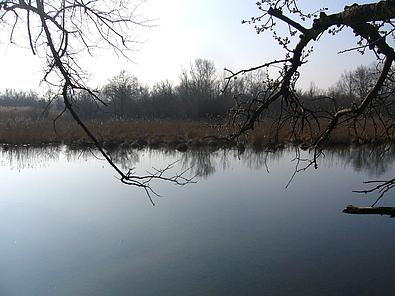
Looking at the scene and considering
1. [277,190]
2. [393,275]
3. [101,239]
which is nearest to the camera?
[393,275]

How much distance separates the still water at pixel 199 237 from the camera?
3.66m

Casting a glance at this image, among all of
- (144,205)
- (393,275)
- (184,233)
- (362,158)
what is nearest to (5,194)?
(144,205)

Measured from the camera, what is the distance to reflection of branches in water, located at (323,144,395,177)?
25.9 ft

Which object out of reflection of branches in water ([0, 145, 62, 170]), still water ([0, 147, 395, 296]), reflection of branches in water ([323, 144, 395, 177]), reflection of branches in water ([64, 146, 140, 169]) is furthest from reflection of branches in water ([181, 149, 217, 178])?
reflection of branches in water ([0, 145, 62, 170])

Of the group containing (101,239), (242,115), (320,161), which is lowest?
(101,239)

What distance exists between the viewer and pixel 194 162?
9.13 metres

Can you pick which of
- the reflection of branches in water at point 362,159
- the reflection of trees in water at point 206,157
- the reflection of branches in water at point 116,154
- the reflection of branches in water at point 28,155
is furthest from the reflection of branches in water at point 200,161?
the reflection of branches in water at point 28,155

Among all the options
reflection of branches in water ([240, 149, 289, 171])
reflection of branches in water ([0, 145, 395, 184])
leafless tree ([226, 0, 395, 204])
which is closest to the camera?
leafless tree ([226, 0, 395, 204])

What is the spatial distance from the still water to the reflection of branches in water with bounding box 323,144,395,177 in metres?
0.17

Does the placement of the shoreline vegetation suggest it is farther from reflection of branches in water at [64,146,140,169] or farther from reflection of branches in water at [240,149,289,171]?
reflection of branches in water at [240,149,289,171]

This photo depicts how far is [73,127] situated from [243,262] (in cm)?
1047

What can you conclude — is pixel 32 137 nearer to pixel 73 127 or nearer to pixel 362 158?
pixel 73 127

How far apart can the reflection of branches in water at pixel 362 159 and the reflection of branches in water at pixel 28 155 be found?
6206 mm

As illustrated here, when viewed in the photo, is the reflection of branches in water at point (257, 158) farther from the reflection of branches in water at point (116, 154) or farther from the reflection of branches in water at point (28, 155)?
the reflection of branches in water at point (28, 155)
